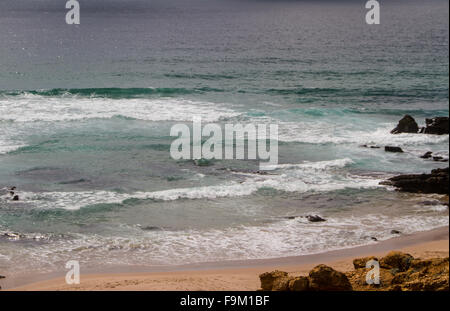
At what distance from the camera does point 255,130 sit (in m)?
34.8

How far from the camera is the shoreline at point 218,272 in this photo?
1560 cm

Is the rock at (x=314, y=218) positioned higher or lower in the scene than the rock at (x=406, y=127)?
lower

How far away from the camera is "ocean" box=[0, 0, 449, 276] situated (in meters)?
19.3

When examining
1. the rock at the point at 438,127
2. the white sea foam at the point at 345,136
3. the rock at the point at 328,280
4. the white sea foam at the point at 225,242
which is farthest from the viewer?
the rock at the point at 438,127

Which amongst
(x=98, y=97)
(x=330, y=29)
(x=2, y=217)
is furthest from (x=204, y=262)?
(x=330, y=29)

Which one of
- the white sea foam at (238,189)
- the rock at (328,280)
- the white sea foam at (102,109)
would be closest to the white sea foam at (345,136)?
the white sea foam at (102,109)

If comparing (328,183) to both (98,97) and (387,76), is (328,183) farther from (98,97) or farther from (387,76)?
(387,76)

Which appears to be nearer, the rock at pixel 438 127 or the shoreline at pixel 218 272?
the shoreline at pixel 218 272

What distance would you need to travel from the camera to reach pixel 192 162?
91.9 feet

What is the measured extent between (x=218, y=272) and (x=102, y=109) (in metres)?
24.9

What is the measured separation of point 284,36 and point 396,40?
57.4 feet

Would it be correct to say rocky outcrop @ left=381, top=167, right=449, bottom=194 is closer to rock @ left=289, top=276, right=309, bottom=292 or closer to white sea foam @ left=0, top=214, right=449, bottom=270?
white sea foam @ left=0, top=214, right=449, bottom=270

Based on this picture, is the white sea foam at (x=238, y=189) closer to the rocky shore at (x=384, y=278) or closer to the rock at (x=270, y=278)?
the rock at (x=270, y=278)

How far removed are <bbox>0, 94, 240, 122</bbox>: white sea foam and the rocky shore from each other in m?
24.4
